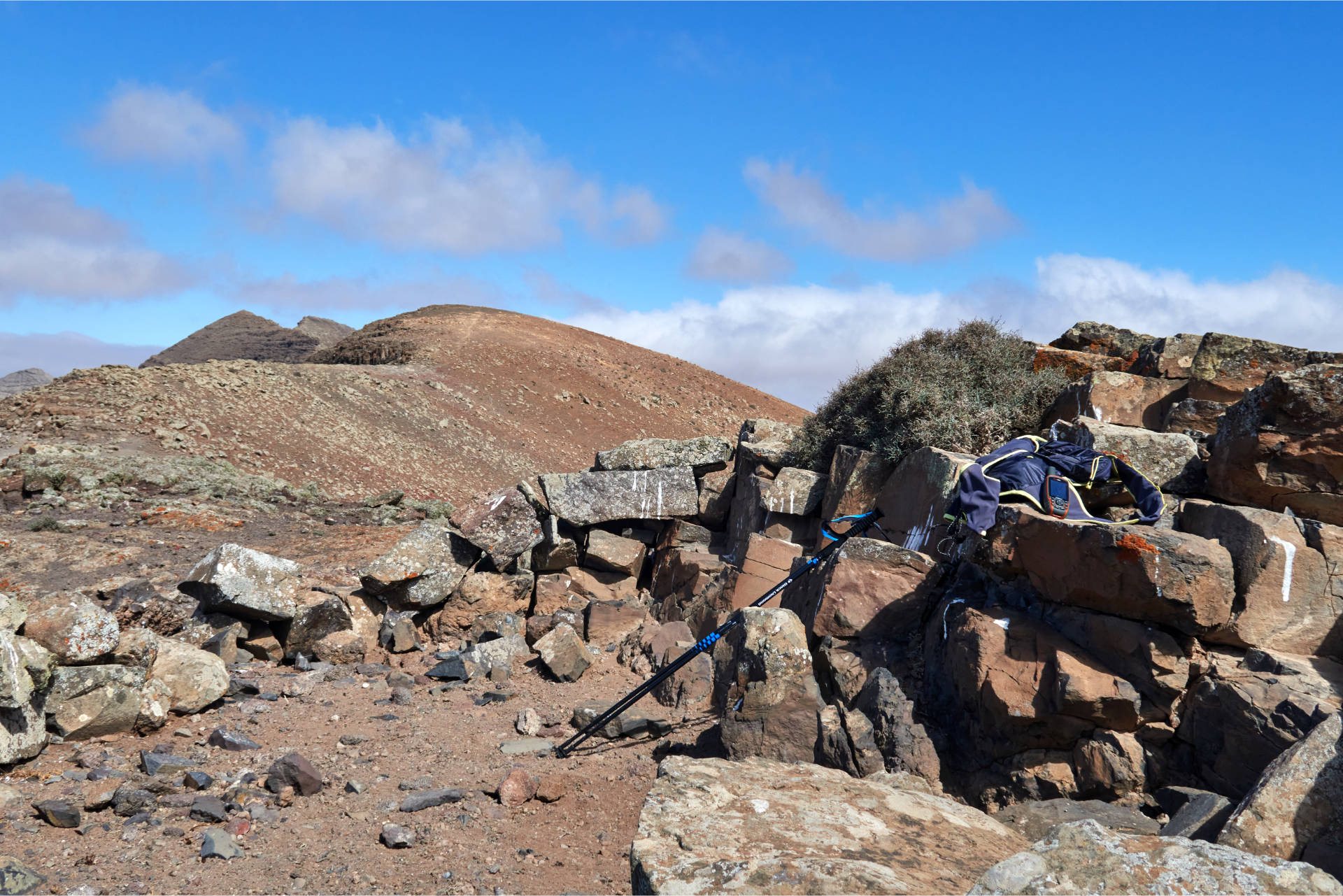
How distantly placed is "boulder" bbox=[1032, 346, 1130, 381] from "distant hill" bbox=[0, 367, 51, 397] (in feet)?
195

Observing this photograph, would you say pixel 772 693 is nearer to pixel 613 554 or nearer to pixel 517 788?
pixel 517 788

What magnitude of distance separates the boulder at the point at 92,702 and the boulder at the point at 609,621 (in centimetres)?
360

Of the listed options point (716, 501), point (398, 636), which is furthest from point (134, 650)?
point (716, 501)

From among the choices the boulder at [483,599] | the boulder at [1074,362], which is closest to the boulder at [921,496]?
the boulder at [1074,362]

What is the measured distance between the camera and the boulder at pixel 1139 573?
397 centimetres

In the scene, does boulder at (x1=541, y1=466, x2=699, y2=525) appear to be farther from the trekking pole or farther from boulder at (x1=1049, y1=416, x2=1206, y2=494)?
boulder at (x1=1049, y1=416, x2=1206, y2=494)

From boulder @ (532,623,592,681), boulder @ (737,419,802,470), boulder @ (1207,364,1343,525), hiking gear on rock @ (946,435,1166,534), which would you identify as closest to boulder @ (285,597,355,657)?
boulder @ (532,623,592,681)

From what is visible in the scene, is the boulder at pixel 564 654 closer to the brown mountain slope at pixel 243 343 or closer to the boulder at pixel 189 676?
the boulder at pixel 189 676

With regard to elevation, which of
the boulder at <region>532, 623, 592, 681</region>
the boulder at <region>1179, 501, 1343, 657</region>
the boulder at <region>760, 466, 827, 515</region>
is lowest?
the boulder at <region>532, 623, 592, 681</region>

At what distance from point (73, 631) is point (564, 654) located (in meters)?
3.41

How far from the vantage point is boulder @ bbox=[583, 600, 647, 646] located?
757cm

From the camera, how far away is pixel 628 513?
29.9 feet

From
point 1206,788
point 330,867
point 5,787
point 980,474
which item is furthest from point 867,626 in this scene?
point 5,787

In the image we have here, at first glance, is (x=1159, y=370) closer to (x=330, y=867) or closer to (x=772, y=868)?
(x=772, y=868)
